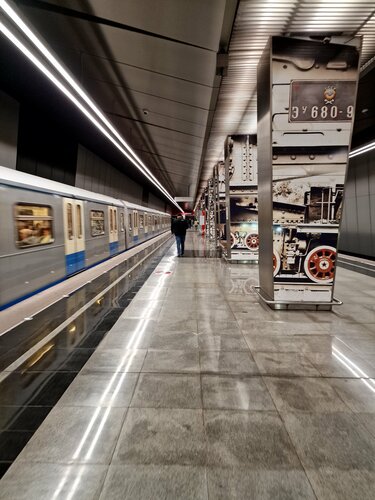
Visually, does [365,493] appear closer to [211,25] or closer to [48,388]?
[48,388]

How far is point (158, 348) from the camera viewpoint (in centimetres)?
397

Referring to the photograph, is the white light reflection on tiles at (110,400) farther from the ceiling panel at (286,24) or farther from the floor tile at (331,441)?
the ceiling panel at (286,24)

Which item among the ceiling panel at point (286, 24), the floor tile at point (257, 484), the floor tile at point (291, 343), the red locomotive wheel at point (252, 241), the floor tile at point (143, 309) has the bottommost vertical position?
the floor tile at point (257, 484)

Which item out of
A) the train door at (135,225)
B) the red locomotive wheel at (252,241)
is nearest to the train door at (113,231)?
the train door at (135,225)

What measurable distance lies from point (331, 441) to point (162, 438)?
1.25m

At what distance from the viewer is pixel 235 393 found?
2959mm

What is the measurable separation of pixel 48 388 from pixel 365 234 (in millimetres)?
14492

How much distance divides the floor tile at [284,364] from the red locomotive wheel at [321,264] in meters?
2.20

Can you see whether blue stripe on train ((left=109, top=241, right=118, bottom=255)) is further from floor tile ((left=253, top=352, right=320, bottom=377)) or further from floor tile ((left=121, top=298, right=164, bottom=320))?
floor tile ((left=253, top=352, right=320, bottom=377))

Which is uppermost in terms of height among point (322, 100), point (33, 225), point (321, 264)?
point (322, 100)

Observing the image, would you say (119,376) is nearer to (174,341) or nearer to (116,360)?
(116,360)

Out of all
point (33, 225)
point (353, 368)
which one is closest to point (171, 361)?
point (353, 368)

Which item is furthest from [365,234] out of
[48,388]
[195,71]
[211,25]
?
[48,388]

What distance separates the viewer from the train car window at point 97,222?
9984mm
